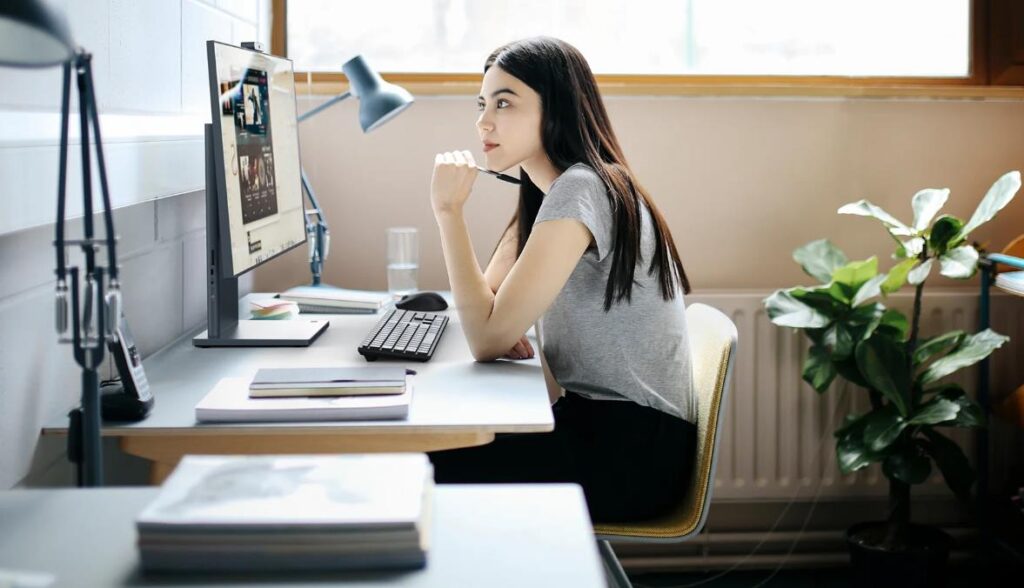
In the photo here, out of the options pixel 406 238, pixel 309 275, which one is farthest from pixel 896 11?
pixel 309 275

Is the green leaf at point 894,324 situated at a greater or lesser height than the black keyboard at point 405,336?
Result: lesser

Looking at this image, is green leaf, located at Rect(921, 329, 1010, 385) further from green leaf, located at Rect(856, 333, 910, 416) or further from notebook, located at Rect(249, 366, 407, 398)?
notebook, located at Rect(249, 366, 407, 398)

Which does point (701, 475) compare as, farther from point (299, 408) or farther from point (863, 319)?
point (863, 319)

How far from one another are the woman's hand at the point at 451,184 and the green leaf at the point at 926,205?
1.01 m

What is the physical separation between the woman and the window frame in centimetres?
68

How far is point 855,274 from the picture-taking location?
2314 mm

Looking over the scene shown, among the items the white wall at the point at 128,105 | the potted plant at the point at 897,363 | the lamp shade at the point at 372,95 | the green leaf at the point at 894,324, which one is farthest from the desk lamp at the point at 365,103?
the green leaf at the point at 894,324

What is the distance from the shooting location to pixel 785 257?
2617 millimetres

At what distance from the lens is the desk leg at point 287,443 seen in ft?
4.23

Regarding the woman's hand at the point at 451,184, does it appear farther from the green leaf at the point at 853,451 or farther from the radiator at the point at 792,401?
the green leaf at the point at 853,451

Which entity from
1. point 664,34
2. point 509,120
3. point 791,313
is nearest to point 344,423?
point 509,120

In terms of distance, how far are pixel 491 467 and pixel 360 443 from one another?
39 centimetres

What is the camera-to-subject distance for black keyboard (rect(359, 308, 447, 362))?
1639mm

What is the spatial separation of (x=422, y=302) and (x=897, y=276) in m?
1.02
